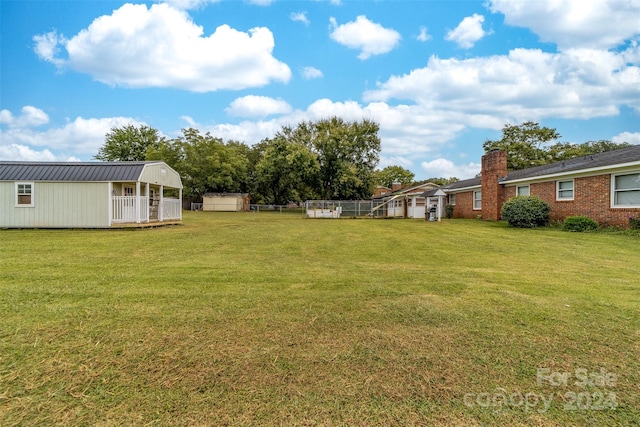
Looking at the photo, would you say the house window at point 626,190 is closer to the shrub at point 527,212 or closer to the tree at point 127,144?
the shrub at point 527,212

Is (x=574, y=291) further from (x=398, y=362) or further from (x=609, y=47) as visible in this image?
(x=609, y=47)

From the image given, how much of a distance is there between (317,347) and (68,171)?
15851mm

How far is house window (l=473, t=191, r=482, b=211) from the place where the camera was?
21.4 m

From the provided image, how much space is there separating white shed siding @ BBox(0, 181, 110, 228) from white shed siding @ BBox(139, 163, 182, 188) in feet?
5.54

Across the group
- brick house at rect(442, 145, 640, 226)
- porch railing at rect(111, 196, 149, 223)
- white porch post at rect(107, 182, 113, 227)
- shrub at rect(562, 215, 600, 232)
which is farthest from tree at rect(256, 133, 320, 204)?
shrub at rect(562, 215, 600, 232)

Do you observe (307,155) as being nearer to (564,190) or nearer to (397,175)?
(564,190)

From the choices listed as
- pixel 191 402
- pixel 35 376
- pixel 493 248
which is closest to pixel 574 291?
pixel 493 248

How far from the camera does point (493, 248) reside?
27.9 feet

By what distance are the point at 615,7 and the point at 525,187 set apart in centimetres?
846

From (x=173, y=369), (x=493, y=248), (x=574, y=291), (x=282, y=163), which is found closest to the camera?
(x=173, y=369)

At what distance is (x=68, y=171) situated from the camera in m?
13.5

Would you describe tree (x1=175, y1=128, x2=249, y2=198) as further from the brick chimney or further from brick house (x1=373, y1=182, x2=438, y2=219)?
the brick chimney

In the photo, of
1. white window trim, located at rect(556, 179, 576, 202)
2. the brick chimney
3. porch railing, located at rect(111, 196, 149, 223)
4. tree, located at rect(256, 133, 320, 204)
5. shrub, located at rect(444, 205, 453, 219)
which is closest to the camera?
porch railing, located at rect(111, 196, 149, 223)

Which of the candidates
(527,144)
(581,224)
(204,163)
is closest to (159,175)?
(581,224)
